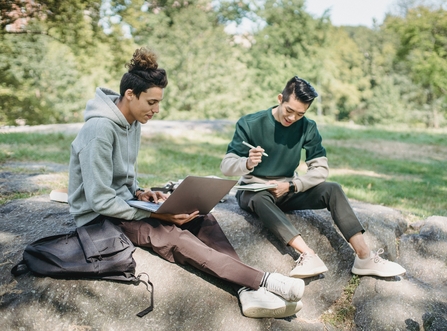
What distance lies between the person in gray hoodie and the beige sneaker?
40 centimetres

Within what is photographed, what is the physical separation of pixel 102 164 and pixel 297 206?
6.13 ft

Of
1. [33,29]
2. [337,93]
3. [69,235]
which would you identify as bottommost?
[337,93]

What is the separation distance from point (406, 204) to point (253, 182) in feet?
11.6

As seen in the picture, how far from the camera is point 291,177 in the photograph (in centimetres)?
416

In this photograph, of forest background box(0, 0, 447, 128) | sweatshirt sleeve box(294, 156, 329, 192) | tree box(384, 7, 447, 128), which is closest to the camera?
sweatshirt sleeve box(294, 156, 329, 192)

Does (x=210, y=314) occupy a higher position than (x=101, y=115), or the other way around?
(x=101, y=115)

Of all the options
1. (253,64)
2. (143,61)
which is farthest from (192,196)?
(253,64)

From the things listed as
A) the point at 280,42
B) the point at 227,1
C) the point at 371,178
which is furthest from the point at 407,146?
the point at 227,1

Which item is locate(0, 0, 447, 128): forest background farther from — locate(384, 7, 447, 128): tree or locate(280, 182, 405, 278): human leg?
locate(280, 182, 405, 278): human leg

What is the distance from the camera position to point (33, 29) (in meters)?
8.30

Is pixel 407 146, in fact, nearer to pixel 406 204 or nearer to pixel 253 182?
pixel 406 204

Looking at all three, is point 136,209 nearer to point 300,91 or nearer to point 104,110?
point 104,110

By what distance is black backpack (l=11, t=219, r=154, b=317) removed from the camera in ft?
9.58

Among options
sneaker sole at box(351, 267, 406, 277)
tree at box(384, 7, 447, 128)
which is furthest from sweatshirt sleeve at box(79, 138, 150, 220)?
tree at box(384, 7, 447, 128)
